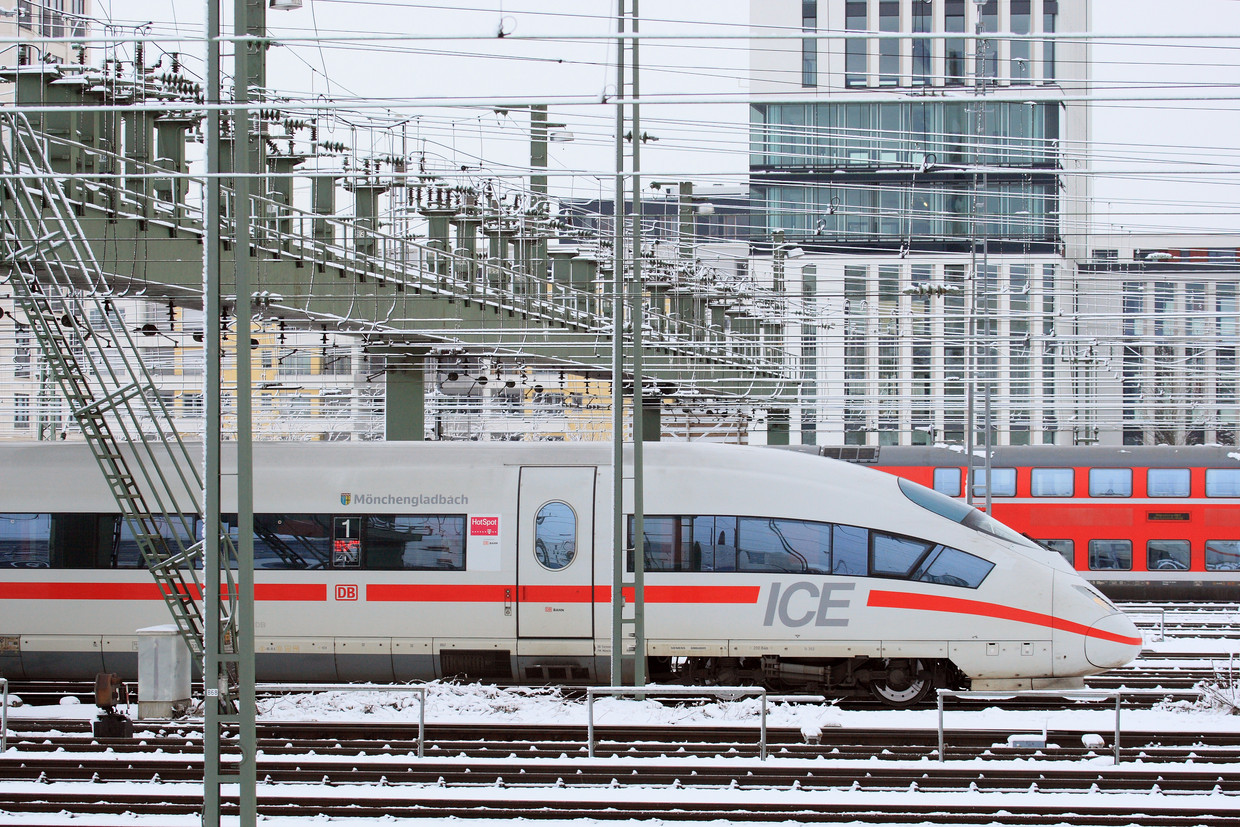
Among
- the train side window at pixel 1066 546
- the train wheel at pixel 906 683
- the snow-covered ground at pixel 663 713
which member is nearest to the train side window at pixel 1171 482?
the train side window at pixel 1066 546

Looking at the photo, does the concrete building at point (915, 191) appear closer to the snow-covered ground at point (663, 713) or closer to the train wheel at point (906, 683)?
the snow-covered ground at point (663, 713)

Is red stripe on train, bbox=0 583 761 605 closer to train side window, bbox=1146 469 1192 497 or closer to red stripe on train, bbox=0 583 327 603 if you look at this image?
red stripe on train, bbox=0 583 327 603

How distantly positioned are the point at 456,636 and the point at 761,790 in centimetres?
422

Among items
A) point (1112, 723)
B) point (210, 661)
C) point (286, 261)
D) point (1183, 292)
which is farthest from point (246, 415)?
point (1183, 292)

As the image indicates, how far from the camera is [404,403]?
17.4m

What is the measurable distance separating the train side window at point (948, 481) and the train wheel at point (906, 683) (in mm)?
11892

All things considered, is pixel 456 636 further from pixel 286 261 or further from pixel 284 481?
pixel 286 261

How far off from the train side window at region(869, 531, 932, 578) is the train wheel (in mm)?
1063

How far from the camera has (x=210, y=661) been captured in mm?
7578

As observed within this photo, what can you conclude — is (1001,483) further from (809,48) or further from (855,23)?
(855,23)

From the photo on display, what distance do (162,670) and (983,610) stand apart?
8.26m

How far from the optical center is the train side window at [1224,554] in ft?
79.0

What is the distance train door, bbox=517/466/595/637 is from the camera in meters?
13.4

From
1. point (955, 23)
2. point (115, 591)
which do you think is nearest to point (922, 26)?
point (955, 23)
